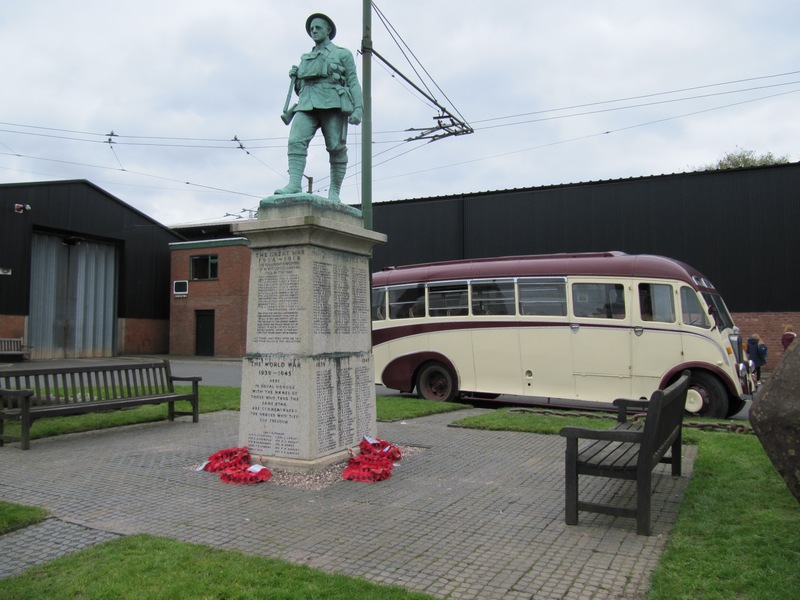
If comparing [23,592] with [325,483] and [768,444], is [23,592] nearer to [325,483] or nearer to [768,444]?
[325,483]

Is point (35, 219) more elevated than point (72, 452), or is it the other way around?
point (35, 219)

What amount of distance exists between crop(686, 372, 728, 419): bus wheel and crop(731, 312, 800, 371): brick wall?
569 inches

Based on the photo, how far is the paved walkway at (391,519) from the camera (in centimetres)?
430

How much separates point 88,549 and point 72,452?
13.0 feet

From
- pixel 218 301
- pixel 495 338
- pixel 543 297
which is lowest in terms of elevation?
pixel 495 338

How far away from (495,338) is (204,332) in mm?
24556

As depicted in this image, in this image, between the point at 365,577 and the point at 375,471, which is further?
the point at 375,471

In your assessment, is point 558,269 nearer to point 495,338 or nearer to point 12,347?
point 495,338

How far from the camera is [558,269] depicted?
13375 mm

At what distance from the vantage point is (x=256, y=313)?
7.32m

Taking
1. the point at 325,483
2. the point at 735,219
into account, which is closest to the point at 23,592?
the point at 325,483

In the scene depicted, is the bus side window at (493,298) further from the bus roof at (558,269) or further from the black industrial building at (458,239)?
the black industrial building at (458,239)

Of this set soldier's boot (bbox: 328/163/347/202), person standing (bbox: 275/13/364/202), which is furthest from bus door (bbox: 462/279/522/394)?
person standing (bbox: 275/13/364/202)

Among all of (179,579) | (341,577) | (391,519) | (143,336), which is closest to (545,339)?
(391,519)
